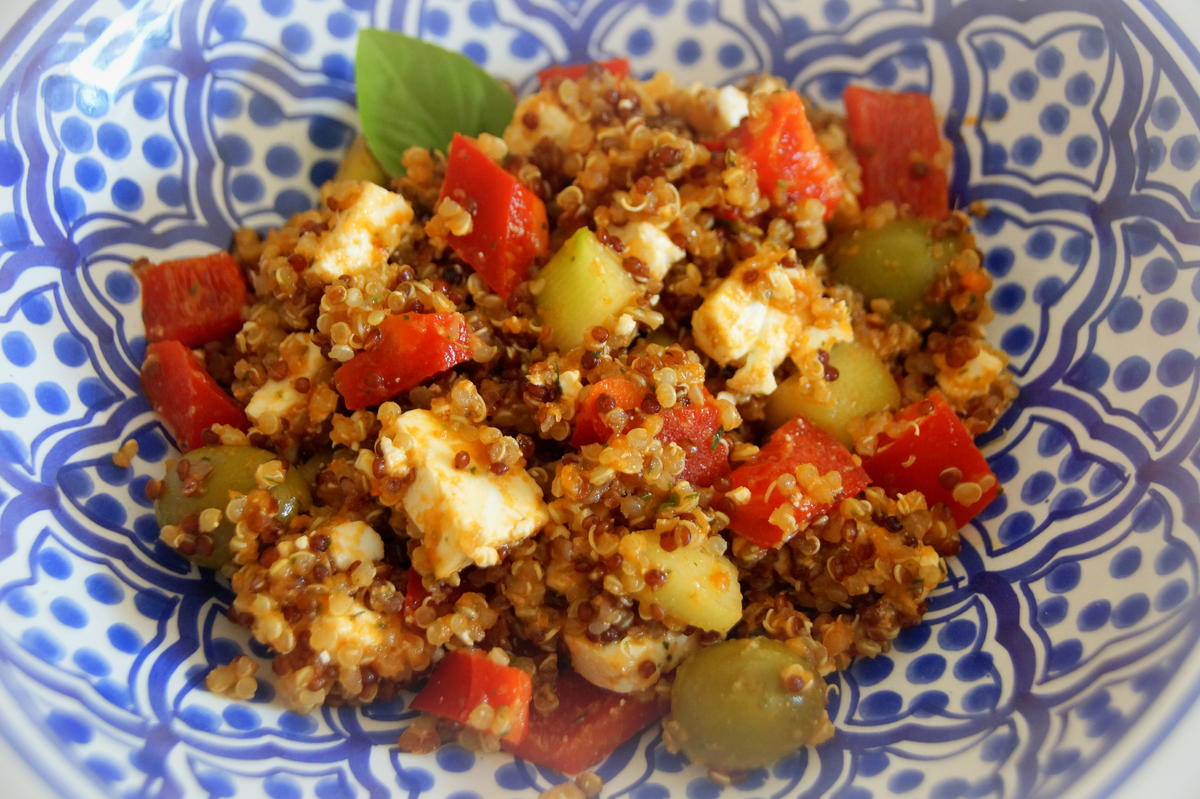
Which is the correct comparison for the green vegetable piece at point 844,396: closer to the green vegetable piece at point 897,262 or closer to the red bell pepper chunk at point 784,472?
the red bell pepper chunk at point 784,472

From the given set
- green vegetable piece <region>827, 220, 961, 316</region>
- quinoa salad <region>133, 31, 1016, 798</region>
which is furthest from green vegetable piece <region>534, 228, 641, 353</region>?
green vegetable piece <region>827, 220, 961, 316</region>

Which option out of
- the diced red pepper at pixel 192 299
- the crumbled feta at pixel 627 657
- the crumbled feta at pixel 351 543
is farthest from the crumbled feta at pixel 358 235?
the crumbled feta at pixel 627 657

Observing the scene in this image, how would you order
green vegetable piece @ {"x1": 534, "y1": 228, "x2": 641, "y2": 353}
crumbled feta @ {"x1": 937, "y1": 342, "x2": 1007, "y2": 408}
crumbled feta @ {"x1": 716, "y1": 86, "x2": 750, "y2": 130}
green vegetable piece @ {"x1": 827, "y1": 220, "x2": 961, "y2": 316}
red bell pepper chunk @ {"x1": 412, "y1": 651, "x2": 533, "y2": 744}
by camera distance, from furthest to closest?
crumbled feta @ {"x1": 716, "y1": 86, "x2": 750, "y2": 130}
green vegetable piece @ {"x1": 827, "y1": 220, "x2": 961, "y2": 316}
crumbled feta @ {"x1": 937, "y1": 342, "x2": 1007, "y2": 408}
green vegetable piece @ {"x1": 534, "y1": 228, "x2": 641, "y2": 353}
red bell pepper chunk @ {"x1": 412, "y1": 651, "x2": 533, "y2": 744}

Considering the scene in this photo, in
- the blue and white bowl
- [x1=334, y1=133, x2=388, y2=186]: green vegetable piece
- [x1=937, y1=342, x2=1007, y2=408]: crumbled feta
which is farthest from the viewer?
[x1=334, y1=133, x2=388, y2=186]: green vegetable piece

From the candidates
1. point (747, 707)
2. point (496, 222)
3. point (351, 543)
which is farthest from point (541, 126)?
point (747, 707)

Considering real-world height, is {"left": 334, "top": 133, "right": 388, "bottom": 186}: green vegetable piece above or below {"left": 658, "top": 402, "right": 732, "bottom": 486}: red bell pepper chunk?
above

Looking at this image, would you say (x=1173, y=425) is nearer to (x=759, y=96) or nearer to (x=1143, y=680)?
(x=1143, y=680)

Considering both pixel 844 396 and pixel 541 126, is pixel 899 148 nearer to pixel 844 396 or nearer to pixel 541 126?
pixel 844 396

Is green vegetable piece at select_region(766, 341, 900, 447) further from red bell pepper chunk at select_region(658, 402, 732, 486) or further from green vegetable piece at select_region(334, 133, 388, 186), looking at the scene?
green vegetable piece at select_region(334, 133, 388, 186)
